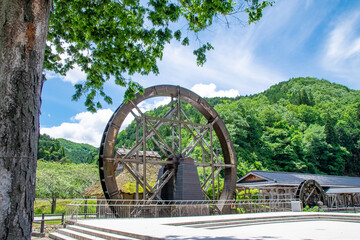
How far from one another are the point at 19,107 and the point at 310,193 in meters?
20.8

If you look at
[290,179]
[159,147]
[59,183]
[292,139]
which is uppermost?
[292,139]

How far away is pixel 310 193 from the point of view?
1942cm

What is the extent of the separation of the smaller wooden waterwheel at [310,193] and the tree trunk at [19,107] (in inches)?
757

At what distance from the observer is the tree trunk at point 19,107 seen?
7.82 feet

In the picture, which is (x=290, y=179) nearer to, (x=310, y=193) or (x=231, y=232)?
(x=310, y=193)

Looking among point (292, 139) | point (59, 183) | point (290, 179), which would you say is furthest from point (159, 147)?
point (292, 139)

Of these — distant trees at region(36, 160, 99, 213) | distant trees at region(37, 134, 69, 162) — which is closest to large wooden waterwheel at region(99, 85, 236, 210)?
distant trees at region(36, 160, 99, 213)

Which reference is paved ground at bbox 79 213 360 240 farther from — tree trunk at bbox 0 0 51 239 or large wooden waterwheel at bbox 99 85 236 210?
large wooden waterwheel at bbox 99 85 236 210

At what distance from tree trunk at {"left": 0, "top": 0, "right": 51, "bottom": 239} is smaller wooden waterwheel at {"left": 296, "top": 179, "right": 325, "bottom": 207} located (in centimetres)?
1922

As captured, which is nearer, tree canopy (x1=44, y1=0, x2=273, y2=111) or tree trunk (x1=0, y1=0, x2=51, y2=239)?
tree trunk (x1=0, y1=0, x2=51, y2=239)

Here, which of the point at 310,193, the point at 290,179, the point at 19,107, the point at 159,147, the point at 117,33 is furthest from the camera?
the point at 290,179

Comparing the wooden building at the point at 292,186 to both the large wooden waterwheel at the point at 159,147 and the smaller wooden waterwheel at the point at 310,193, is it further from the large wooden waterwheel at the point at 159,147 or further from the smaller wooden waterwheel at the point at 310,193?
the large wooden waterwheel at the point at 159,147

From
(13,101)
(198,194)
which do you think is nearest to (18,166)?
(13,101)

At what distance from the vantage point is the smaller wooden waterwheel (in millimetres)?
18922
